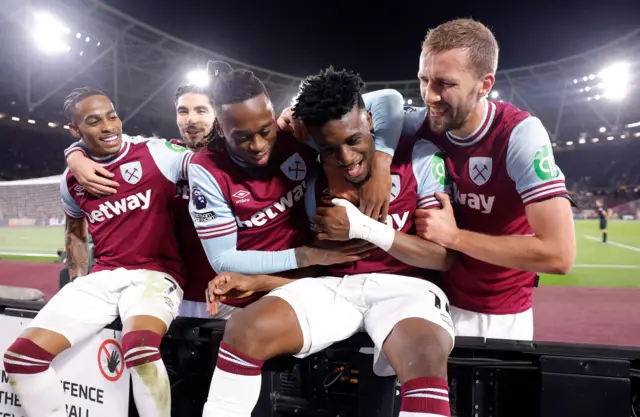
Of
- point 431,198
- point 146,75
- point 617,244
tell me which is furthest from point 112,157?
point 146,75

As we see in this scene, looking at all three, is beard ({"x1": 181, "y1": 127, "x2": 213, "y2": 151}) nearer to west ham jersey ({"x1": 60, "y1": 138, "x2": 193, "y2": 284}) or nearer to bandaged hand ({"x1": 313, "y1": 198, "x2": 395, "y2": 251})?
west ham jersey ({"x1": 60, "y1": 138, "x2": 193, "y2": 284})

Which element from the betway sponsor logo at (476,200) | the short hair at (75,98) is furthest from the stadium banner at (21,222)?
the betway sponsor logo at (476,200)

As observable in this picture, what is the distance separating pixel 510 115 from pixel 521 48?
22137mm

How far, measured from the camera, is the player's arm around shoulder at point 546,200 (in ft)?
5.31

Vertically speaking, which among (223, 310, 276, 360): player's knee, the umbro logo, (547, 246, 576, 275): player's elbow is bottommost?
(223, 310, 276, 360): player's knee

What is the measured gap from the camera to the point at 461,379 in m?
1.63

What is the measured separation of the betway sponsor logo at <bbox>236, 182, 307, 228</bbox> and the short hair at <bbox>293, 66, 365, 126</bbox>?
365 millimetres

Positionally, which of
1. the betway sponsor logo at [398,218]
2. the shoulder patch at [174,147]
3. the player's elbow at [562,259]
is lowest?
the player's elbow at [562,259]

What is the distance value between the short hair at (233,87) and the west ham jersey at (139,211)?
61cm

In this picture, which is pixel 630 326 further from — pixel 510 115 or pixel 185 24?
pixel 185 24

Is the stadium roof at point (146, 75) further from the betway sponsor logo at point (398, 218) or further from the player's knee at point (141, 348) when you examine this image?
the betway sponsor logo at point (398, 218)

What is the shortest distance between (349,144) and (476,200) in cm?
58

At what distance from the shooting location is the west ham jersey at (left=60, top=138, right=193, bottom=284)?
2.34 meters

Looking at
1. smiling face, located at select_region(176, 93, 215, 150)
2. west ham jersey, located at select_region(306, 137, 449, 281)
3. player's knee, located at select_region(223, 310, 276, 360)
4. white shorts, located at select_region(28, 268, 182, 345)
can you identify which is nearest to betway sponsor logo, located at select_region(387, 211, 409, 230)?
west ham jersey, located at select_region(306, 137, 449, 281)
